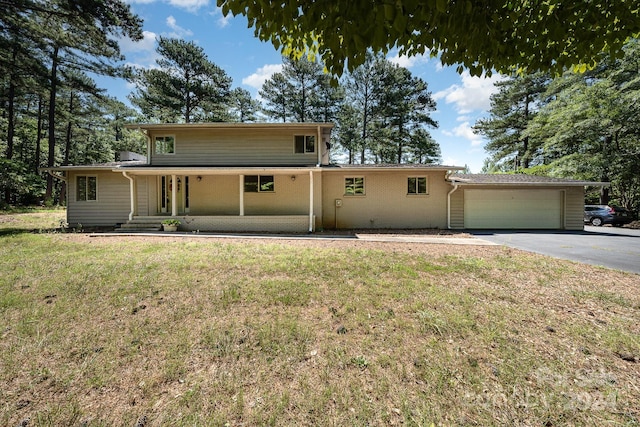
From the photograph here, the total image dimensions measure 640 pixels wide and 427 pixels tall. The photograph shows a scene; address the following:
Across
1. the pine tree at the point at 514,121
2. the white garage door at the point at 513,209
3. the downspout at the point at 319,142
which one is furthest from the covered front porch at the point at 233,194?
the pine tree at the point at 514,121

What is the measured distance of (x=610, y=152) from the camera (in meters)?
17.8

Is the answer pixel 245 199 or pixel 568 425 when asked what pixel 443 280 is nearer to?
pixel 568 425

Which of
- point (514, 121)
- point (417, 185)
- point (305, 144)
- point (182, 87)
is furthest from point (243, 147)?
point (514, 121)

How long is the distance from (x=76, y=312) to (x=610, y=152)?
2733 cm

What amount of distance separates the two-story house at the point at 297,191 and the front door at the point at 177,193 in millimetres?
51

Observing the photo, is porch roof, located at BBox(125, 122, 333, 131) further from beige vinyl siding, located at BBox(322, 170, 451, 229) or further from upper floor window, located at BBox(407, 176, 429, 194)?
upper floor window, located at BBox(407, 176, 429, 194)

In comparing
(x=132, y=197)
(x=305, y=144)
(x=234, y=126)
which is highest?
(x=234, y=126)

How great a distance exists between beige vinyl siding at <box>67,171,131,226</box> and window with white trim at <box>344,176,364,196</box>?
10.9 metres

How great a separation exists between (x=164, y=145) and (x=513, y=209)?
18.3 m

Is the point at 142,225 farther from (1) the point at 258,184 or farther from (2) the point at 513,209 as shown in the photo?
(2) the point at 513,209

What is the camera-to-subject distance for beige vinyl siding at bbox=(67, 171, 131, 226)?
42.8 feet

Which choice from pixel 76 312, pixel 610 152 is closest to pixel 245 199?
pixel 76 312

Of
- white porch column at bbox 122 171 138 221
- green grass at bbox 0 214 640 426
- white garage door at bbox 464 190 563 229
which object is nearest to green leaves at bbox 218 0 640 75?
green grass at bbox 0 214 640 426

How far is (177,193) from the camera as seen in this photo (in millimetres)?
13695
